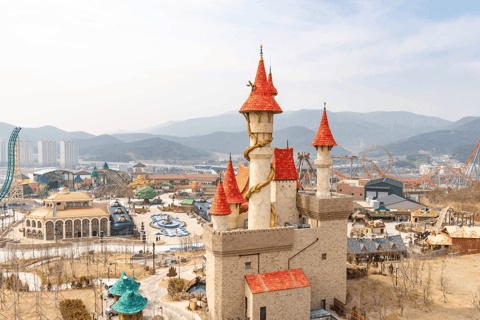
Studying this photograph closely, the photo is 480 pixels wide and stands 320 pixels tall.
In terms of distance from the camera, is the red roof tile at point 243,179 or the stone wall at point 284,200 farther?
the red roof tile at point 243,179

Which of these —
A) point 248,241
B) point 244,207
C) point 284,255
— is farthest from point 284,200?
point 248,241

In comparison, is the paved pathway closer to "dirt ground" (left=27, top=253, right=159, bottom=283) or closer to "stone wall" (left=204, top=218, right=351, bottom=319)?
"dirt ground" (left=27, top=253, right=159, bottom=283)

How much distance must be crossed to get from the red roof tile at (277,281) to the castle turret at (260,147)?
3345 mm

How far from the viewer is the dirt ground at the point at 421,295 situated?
24.2 metres

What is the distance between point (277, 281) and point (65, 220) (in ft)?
132

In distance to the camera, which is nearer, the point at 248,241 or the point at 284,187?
the point at 248,241

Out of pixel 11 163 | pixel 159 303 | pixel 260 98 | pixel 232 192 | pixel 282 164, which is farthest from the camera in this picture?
pixel 11 163

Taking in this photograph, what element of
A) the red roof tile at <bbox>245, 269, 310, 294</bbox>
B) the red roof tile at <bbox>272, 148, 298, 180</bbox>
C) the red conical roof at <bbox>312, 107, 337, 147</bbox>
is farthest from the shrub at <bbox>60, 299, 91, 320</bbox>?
the red conical roof at <bbox>312, 107, 337, 147</bbox>

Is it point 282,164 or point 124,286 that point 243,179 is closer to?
point 282,164

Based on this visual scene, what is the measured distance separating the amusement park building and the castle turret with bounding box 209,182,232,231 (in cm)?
3568

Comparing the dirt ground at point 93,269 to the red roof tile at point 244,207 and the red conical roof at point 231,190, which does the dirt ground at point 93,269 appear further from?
the red conical roof at point 231,190

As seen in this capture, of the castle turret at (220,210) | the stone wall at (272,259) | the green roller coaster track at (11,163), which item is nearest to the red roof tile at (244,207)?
the castle turret at (220,210)

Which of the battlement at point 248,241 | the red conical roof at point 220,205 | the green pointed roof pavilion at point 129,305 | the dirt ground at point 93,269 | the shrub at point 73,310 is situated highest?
the red conical roof at point 220,205

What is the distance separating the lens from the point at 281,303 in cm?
2119
